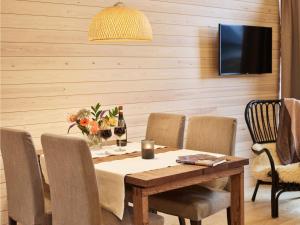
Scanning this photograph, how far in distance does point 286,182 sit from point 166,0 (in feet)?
6.84

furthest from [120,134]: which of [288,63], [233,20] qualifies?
[288,63]

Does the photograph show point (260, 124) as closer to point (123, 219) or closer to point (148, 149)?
point (148, 149)

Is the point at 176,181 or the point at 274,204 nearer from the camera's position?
the point at 176,181

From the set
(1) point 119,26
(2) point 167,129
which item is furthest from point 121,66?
(1) point 119,26

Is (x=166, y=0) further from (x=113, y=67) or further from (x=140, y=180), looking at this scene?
(x=140, y=180)

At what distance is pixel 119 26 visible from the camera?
2.81 metres

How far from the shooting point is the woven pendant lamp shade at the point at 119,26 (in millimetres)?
2812

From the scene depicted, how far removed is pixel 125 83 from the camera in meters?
4.30

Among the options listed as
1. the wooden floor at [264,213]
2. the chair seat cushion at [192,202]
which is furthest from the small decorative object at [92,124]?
the wooden floor at [264,213]

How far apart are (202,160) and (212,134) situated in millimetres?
647

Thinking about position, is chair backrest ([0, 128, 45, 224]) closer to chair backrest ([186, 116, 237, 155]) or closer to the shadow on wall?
chair backrest ([186, 116, 237, 155])

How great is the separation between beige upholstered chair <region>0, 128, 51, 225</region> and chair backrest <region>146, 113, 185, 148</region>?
44.5 inches

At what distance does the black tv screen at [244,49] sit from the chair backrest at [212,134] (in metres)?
1.62

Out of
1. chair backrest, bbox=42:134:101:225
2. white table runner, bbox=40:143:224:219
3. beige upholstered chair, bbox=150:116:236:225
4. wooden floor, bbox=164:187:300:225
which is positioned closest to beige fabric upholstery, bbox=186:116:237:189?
beige upholstered chair, bbox=150:116:236:225
